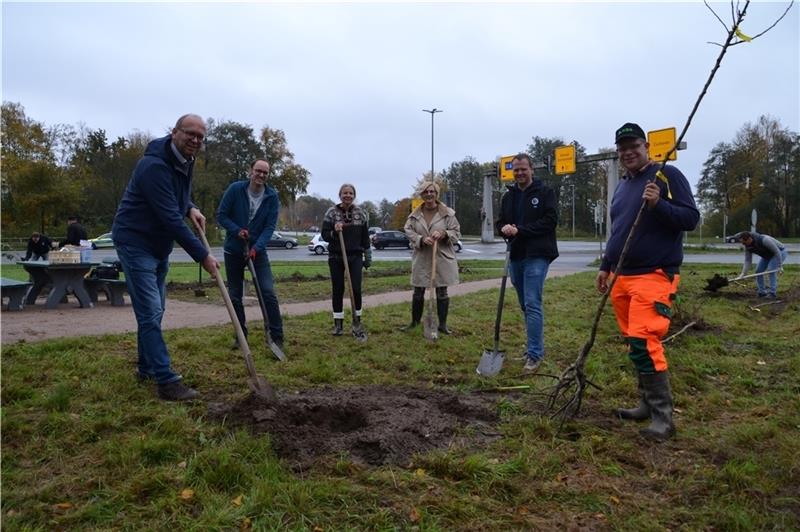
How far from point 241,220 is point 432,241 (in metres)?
2.22

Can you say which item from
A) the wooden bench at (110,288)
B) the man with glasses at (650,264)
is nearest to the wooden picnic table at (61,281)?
the wooden bench at (110,288)

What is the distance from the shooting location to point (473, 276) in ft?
52.3

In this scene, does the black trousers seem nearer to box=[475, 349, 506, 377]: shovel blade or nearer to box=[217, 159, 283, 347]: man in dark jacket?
box=[217, 159, 283, 347]: man in dark jacket

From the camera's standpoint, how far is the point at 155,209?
4.36m

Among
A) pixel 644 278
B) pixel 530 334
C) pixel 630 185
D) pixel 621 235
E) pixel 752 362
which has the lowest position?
pixel 752 362

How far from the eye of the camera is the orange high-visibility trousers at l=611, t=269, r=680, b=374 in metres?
3.69

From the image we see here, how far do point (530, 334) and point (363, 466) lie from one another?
2818mm

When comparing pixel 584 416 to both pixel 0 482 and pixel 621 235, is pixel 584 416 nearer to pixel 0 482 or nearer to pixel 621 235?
pixel 621 235

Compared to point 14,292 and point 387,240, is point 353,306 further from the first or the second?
point 387,240

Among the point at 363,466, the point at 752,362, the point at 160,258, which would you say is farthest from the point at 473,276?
the point at 363,466

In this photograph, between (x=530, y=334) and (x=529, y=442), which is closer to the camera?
(x=529, y=442)

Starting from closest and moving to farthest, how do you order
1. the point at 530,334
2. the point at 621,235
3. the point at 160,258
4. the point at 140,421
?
the point at 140,421, the point at 621,235, the point at 160,258, the point at 530,334

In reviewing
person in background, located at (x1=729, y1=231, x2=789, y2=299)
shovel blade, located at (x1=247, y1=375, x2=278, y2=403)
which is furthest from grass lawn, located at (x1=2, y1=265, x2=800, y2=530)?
person in background, located at (x1=729, y1=231, x2=789, y2=299)

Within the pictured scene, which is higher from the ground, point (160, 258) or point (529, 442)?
point (160, 258)
